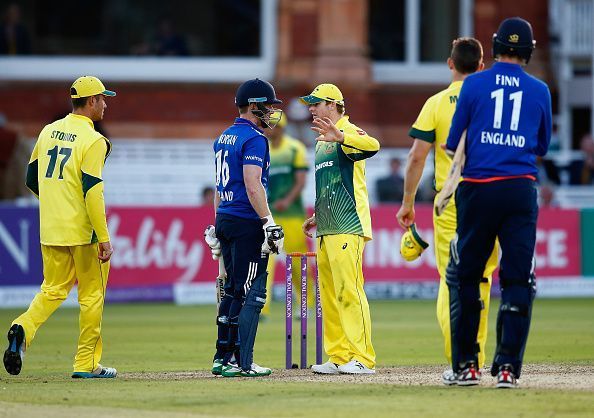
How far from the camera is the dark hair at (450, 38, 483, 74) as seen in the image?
1067cm

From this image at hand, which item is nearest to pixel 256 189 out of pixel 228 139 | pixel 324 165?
pixel 228 139

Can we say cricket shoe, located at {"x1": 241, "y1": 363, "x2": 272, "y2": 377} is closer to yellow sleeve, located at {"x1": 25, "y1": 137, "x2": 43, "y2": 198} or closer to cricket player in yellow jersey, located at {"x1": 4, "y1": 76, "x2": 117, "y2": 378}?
cricket player in yellow jersey, located at {"x1": 4, "y1": 76, "x2": 117, "y2": 378}

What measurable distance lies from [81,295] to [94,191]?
0.81m

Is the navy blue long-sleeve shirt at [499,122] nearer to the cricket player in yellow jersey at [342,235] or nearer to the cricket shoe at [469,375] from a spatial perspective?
the cricket shoe at [469,375]

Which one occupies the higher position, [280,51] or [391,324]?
[280,51]

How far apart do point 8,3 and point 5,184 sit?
5911 mm

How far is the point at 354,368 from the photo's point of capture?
11398mm

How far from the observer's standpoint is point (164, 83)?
2683 cm

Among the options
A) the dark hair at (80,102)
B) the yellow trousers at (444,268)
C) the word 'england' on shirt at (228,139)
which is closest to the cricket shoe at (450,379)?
the yellow trousers at (444,268)

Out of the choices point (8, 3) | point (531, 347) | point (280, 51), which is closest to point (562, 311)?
point (531, 347)

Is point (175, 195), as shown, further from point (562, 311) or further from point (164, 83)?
point (562, 311)

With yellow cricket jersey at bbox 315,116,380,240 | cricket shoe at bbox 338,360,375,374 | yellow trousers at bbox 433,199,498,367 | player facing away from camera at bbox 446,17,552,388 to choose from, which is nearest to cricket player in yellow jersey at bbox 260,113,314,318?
yellow cricket jersey at bbox 315,116,380,240

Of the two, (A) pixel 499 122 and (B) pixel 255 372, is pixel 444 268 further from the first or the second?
(B) pixel 255 372

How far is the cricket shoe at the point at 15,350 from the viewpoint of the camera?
11164 millimetres
